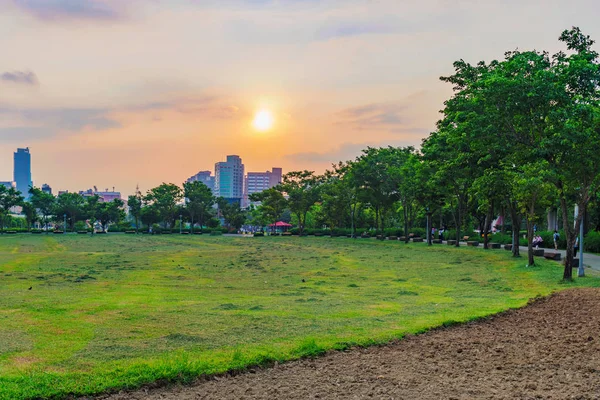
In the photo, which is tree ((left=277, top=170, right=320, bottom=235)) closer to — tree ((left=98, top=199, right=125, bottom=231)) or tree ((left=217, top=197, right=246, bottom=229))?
tree ((left=217, top=197, right=246, bottom=229))

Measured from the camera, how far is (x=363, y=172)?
54.3m

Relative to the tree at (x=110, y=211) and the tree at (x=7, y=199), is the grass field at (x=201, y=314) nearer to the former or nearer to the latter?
the tree at (x=7, y=199)

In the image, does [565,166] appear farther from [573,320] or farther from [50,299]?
[50,299]

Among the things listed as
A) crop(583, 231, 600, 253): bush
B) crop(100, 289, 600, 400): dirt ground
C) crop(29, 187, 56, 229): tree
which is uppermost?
crop(29, 187, 56, 229): tree

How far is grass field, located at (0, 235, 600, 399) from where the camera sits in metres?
7.42

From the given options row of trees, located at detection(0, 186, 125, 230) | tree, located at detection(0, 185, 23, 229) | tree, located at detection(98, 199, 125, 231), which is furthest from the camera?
tree, located at detection(98, 199, 125, 231)

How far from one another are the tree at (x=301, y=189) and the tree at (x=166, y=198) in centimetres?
2463

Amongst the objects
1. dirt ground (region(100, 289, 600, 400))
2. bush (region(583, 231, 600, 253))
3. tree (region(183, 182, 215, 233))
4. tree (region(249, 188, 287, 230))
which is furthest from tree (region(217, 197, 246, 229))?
dirt ground (region(100, 289, 600, 400))

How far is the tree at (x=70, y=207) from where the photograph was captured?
94438mm

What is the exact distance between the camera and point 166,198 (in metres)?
88.5

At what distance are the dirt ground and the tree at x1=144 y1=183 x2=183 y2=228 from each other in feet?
271

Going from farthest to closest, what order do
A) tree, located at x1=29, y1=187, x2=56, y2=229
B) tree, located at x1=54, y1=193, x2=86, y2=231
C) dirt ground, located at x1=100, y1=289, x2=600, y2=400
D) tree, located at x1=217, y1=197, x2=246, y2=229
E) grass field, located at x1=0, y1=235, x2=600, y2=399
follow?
tree, located at x1=217, y1=197, x2=246, y2=229
tree, located at x1=54, y1=193, x2=86, y2=231
tree, located at x1=29, y1=187, x2=56, y2=229
grass field, located at x1=0, y1=235, x2=600, y2=399
dirt ground, located at x1=100, y1=289, x2=600, y2=400

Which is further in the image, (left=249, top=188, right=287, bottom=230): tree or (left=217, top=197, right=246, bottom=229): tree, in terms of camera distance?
(left=217, top=197, right=246, bottom=229): tree

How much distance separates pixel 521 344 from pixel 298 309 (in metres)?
4.81
